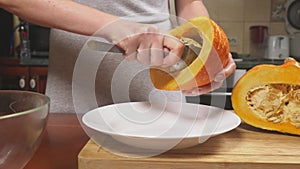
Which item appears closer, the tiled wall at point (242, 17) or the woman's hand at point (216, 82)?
the woman's hand at point (216, 82)

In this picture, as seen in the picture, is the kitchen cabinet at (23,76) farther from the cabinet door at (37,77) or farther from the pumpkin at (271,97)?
the pumpkin at (271,97)

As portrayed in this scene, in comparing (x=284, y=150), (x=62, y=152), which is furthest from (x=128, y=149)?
(x=284, y=150)

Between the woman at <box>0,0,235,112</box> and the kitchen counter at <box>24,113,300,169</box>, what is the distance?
0.36ft

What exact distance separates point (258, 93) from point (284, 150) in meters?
0.12

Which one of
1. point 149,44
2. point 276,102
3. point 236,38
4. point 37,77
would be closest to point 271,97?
point 276,102

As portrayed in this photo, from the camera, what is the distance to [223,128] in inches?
21.3

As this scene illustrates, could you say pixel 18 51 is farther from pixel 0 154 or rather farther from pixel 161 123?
pixel 0 154

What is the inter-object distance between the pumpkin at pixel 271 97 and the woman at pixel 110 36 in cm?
5

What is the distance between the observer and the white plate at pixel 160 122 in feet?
1.64

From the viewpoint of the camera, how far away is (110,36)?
60cm

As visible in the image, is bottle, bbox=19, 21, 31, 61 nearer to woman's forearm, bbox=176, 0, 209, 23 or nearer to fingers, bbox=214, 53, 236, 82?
woman's forearm, bbox=176, 0, 209, 23

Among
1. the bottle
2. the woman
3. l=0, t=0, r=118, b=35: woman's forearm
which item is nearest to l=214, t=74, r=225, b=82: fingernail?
the woman

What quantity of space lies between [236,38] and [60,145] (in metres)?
1.64

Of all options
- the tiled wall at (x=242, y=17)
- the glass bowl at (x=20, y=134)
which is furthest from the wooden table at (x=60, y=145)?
the tiled wall at (x=242, y=17)
